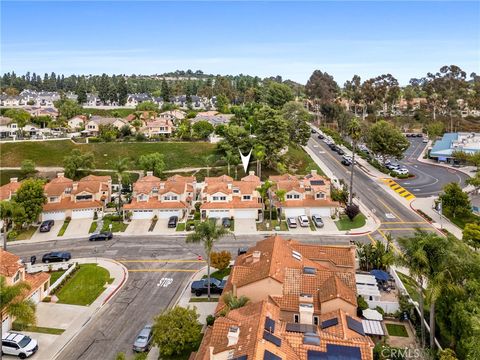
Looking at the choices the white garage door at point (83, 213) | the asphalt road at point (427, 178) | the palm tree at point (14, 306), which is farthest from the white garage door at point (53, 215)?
the asphalt road at point (427, 178)

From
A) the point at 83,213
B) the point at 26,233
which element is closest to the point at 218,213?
the point at 83,213

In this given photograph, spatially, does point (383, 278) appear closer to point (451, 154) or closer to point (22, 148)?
point (451, 154)

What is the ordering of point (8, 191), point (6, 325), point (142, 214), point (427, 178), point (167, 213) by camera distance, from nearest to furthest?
1. point (6, 325)
2. point (142, 214)
3. point (167, 213)
4. point (8, 191)
5. point (427, 178)

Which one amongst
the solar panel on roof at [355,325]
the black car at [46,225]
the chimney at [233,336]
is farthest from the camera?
the black car at [46,225]

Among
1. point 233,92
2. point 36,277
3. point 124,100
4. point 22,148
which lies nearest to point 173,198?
point 36,277

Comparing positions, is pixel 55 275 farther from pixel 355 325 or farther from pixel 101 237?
pixel 355 325

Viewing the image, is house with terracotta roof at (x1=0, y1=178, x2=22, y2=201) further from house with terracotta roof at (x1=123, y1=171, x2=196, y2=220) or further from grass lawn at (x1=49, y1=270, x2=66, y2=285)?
Result: grass lawn at (x1=49, y1=270, x2=66, y2=285)

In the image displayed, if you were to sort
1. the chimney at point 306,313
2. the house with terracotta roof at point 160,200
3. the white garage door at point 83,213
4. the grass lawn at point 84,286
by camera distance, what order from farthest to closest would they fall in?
the white garage door at point 83,213
the house with terracotta roof at point 160,200
the grass lawn at point 84,286
the chimney at point 306,313

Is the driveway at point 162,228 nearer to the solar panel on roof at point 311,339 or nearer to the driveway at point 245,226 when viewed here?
the driveway at point 245,226
